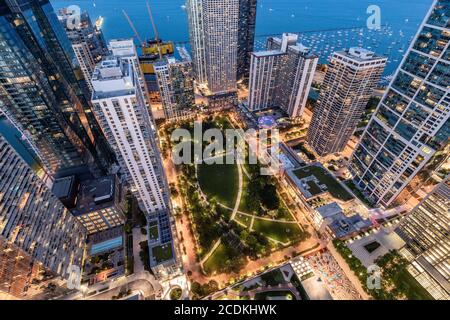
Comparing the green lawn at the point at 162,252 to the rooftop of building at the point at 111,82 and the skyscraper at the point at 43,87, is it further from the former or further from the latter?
the skyscraper at the point at 43,87

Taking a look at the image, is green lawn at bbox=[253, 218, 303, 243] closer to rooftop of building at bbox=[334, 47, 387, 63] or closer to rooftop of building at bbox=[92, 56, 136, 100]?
rooftop of building at bbox=[92, 56, 136, 100]

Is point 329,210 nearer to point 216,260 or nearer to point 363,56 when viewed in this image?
point 216,260

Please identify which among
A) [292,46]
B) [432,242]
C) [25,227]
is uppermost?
[292,46]

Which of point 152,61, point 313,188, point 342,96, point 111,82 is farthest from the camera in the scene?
point 152,61

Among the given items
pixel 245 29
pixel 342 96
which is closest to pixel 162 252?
pixel 342 96

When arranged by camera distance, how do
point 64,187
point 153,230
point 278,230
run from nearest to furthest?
point 153,230, point 64,187, point 278,230
